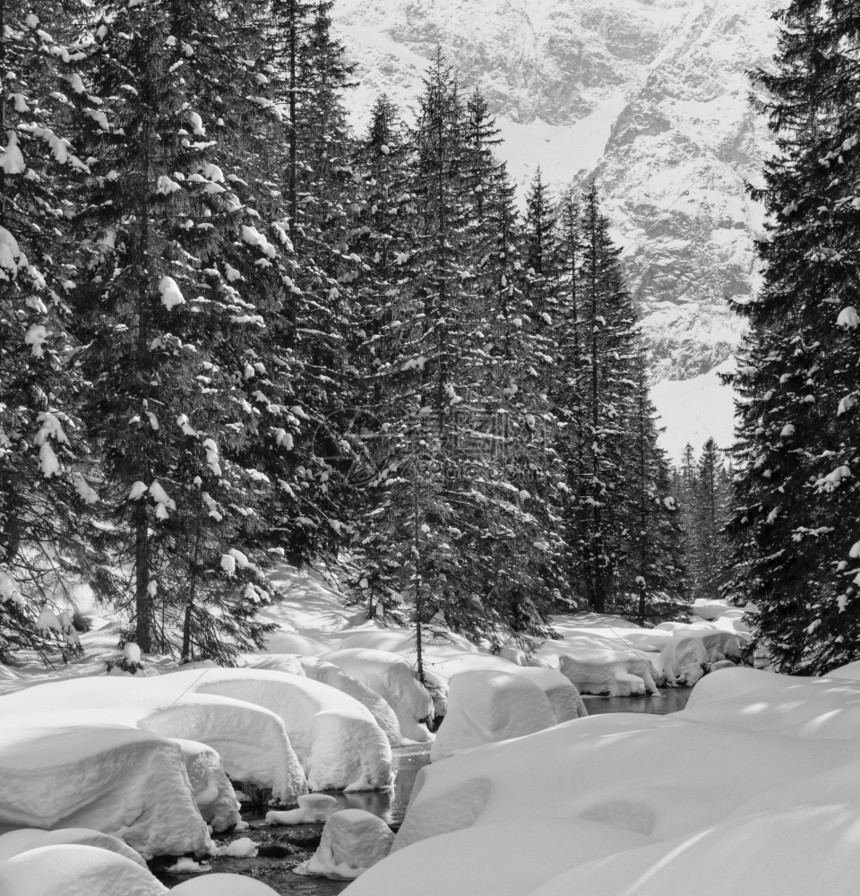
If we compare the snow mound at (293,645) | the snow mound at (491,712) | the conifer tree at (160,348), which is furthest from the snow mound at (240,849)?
the snow mound at (293,645)

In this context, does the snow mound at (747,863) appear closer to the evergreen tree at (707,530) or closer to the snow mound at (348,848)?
the snow mound at (348,848)

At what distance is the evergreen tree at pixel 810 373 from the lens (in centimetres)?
1452

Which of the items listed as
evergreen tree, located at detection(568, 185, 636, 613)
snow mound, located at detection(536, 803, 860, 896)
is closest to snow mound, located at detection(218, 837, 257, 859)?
snow mound, located at detection(536, 803, 860, 896)

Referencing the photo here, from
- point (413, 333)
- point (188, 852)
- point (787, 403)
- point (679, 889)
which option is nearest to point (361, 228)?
point (413, 333)

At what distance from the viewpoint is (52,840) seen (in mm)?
7895

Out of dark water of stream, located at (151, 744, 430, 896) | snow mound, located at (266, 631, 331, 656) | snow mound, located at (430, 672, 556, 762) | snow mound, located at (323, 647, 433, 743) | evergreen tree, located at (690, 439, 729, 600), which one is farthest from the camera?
evergreen tree, located at (690, 439, 729, 600)

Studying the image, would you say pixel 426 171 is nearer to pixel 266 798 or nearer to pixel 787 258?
pixel 787 258

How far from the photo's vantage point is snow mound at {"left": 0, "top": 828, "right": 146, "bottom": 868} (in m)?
7.94

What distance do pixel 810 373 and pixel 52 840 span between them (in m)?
13.7

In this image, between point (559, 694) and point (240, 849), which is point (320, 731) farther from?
point (559, 694)

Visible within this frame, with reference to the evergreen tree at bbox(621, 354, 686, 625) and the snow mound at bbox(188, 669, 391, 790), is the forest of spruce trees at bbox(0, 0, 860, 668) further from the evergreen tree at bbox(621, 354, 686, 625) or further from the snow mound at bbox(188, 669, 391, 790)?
the evergreen tree at bbox(621, 354, 686, 625)

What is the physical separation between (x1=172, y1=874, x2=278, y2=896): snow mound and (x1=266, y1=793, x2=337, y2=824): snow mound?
4.85m

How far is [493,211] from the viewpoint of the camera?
1106 inches

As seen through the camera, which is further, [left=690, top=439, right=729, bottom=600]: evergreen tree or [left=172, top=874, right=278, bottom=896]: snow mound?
[left=690, top=439, right=729, bottom=600]: evergreen tree
